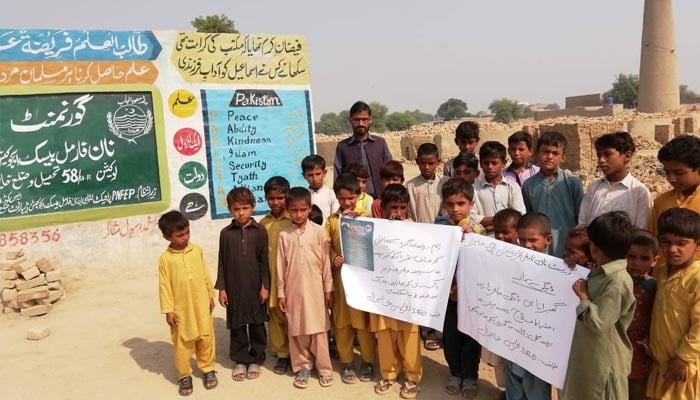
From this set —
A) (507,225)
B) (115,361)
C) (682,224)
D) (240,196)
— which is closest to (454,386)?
(507,225)

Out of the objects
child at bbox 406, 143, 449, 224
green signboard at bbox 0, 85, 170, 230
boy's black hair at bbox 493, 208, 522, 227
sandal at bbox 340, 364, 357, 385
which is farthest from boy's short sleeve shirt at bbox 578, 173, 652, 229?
green signboard at bbox 0, 85, 170, 230

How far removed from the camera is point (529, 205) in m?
3.88

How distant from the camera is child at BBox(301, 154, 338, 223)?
4.05 meters

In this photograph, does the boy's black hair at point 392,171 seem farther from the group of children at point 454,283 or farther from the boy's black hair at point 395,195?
the boy's black hair at point 395,195

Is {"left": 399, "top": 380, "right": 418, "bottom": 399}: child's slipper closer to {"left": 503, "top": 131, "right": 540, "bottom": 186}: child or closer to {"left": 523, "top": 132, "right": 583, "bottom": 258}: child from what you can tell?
{"left": 523, "top": 132, "right": 583, "bottom": 258}: child

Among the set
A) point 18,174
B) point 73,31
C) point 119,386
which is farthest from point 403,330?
point 73,31

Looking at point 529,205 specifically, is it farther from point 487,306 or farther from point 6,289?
point 6,289

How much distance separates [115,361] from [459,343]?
2970 millimetres

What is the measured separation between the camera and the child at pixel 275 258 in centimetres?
381

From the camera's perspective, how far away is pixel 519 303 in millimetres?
2848

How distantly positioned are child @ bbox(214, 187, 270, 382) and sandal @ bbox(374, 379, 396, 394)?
97 cm

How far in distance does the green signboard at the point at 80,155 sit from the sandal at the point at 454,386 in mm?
4834

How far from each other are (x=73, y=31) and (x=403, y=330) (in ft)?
18.7

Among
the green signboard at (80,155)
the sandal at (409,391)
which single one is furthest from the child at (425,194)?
the green signboard at (80,155)
